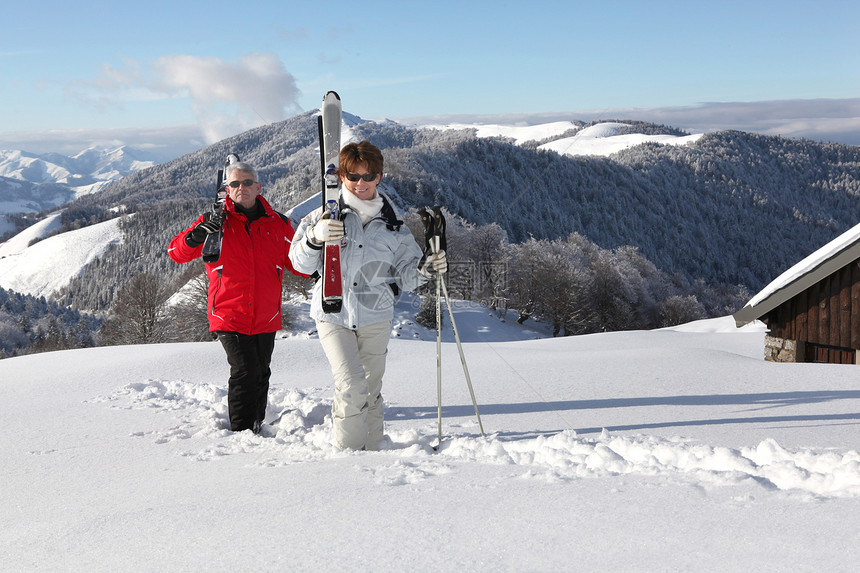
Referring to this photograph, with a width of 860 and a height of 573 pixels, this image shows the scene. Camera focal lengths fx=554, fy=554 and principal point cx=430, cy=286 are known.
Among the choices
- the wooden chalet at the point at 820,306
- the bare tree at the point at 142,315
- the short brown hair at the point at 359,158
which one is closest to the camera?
the short brown hair at the point at 359,158

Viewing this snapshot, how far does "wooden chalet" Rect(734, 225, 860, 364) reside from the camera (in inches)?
403

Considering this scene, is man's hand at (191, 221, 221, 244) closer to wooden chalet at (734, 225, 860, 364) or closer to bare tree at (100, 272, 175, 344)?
wooden chalet at (734, 225, 860, 364)

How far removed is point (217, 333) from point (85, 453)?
118cm

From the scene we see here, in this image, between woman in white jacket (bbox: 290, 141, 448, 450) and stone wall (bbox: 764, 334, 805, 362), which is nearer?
woman in white jacket (bbox: 290, 141, 448, 450)

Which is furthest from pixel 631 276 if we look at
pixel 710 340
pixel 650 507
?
pixel 650 507

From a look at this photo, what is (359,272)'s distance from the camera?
3.76 metres

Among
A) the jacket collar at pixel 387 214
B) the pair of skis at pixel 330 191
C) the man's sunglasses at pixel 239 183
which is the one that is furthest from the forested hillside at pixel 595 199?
the jacket collar at pixel 387 214

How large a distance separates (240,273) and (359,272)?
1.17 m

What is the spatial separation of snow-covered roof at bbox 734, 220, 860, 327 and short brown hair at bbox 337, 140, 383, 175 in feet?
31.0

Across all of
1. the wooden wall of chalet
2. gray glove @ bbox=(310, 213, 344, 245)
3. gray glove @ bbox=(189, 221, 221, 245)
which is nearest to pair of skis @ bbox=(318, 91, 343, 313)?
gray glove @ bbox=(310, 213, 344, 245)

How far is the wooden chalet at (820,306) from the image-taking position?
403 inches

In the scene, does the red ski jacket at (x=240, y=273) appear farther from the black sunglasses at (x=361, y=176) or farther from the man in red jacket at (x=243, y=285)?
the black sunglasses at (x=361, y=176)

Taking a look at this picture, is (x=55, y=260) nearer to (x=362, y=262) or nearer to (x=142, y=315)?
(x=142, y=315)

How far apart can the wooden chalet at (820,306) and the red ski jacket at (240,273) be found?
9892 mm
